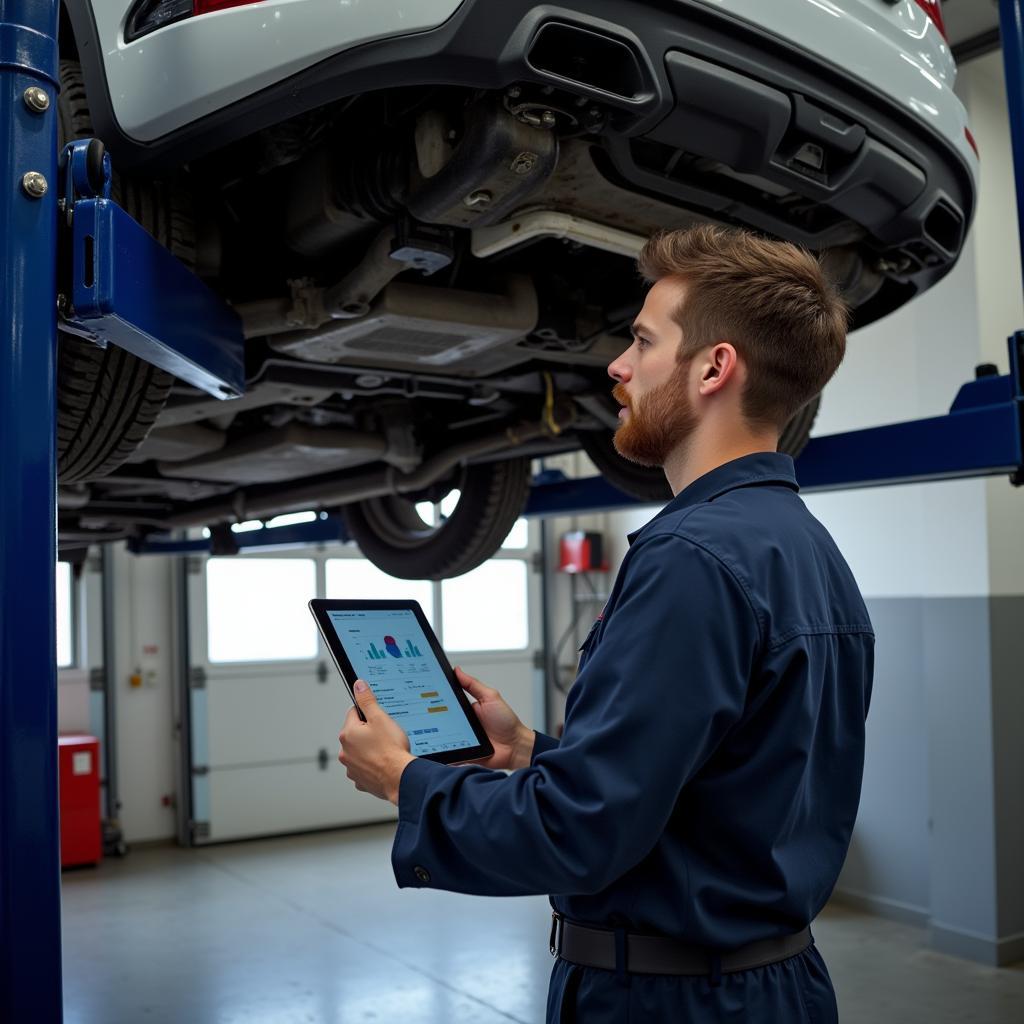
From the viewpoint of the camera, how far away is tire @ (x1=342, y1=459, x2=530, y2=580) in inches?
126

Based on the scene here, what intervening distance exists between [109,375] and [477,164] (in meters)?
0.67

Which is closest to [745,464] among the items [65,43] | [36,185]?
[36,185]

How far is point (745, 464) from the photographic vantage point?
110 centimetres

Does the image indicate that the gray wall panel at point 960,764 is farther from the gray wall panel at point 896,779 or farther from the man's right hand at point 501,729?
the man's right hand at point 501,729

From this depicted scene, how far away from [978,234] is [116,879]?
606 centimetres

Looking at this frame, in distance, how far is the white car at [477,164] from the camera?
4.36 ft

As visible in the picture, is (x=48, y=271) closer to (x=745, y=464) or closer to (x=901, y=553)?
(x=745, y=464)

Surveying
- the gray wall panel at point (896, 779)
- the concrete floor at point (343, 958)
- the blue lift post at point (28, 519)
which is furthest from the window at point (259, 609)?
the blue lift post at point (28, 519)

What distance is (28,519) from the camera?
3.64 ft

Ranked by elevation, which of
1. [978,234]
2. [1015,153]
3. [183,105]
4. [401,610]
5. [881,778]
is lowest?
[881,778]

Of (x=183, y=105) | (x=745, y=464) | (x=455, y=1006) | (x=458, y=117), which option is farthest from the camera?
(x=455, y=1006)

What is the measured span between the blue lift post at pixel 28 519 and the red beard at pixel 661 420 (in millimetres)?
619

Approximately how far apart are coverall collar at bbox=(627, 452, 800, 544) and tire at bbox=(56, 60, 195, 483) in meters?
0.88

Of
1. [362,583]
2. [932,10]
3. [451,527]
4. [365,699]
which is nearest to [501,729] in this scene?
[365,699]
